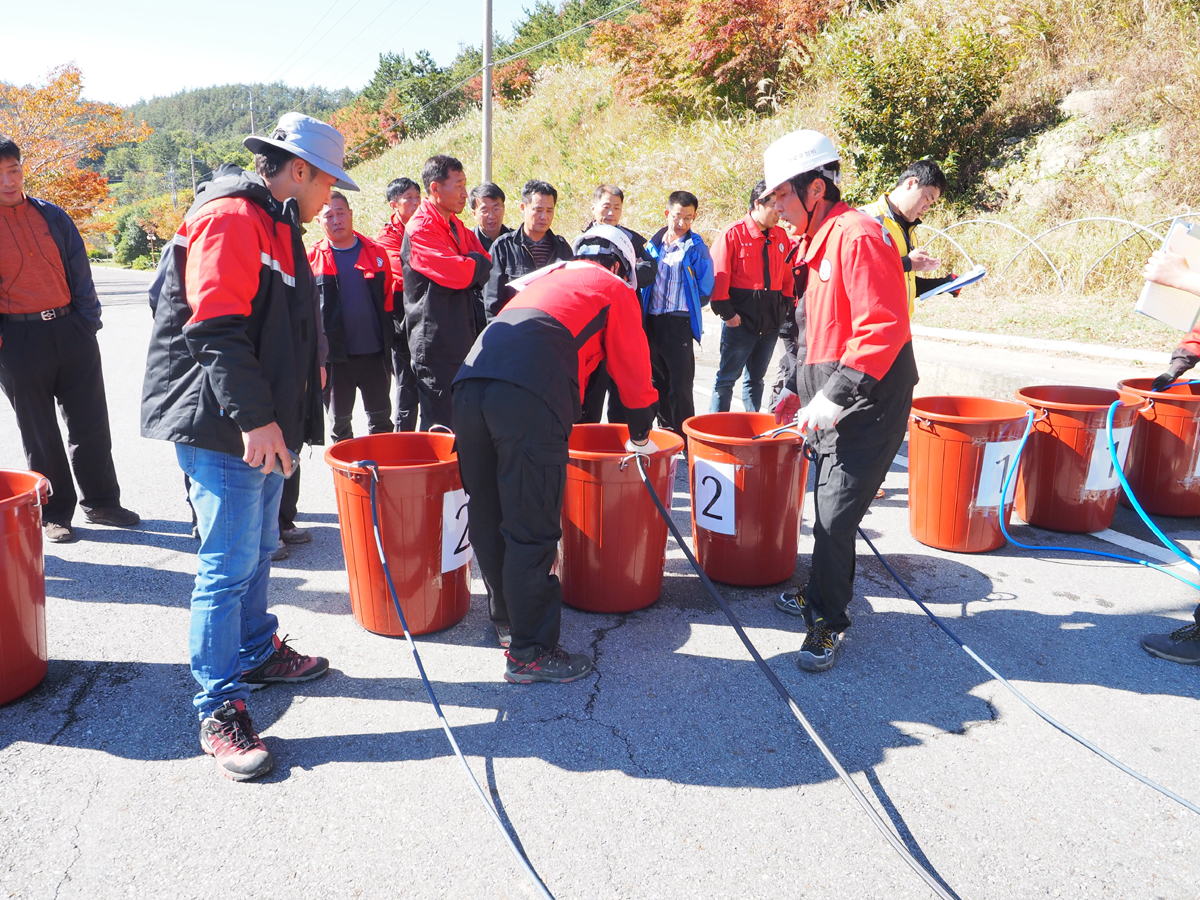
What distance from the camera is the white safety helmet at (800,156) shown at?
10.2 ft

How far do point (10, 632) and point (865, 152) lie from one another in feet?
44.9

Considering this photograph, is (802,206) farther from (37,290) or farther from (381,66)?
(381,66)

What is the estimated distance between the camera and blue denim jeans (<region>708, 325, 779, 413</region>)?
19.8 ft

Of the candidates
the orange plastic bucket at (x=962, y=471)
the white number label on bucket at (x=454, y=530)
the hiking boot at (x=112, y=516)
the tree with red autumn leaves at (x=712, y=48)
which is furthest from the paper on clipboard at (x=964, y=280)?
the tree with red autumn leaves at (x=712, y=48)

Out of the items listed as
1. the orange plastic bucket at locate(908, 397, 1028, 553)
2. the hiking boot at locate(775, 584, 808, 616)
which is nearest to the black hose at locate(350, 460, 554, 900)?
the hiking boot at locate(775, 584, 808, 616)

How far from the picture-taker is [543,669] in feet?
10.6

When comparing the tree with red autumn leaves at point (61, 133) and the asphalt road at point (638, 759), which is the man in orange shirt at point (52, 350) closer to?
the asphalt road at point (638, 759)

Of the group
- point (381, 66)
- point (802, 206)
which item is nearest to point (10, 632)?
point (802, 206)

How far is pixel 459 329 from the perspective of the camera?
16.7ft

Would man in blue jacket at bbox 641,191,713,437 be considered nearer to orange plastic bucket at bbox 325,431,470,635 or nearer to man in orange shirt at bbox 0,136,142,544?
orange plastic bucket at bbox 325,431,470,635

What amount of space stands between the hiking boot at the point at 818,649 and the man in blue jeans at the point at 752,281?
2761 mm

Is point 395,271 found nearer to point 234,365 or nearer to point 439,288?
point 439,288

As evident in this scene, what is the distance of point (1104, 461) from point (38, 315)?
6.12 metres

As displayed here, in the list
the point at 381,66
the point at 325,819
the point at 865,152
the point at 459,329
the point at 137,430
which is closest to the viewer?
the point at 325,819
